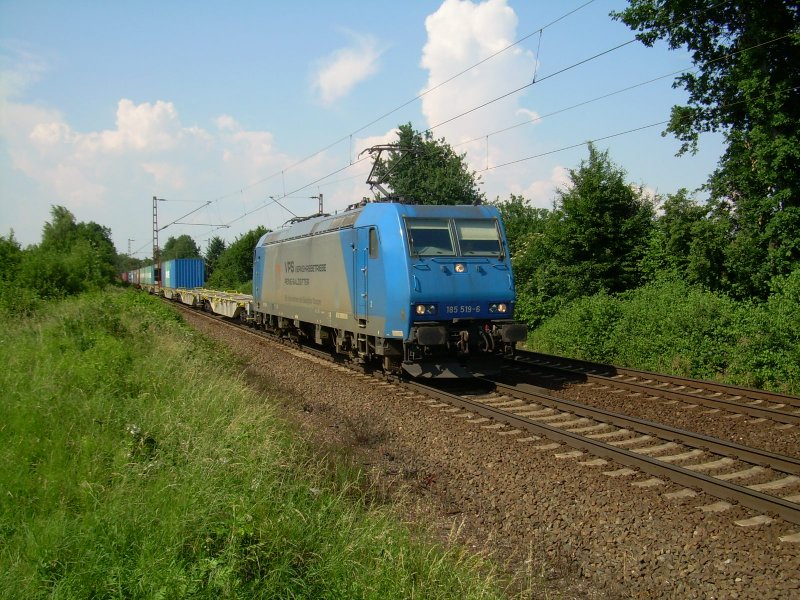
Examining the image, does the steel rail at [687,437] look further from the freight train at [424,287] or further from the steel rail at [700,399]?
the steel rail at [700,399]

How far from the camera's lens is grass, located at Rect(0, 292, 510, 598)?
3525 mm

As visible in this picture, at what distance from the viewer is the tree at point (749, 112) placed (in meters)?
14.6

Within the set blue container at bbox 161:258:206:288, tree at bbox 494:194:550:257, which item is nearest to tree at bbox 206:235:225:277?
blue container at bbox 161:258:206:288

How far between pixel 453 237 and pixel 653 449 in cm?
541

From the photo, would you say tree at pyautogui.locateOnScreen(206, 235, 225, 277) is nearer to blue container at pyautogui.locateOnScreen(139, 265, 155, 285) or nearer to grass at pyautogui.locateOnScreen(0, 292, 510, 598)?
blue container at pyautogui.locateOnScreen(139, 265, 155, 285)

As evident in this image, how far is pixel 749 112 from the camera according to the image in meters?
15.4

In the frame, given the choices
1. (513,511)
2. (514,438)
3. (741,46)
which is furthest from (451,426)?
(741,46)

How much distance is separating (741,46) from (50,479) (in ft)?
59.6

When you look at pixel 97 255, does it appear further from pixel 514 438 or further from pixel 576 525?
pixel 576 525

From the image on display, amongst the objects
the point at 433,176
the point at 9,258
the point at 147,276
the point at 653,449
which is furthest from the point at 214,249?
the point at 653,449

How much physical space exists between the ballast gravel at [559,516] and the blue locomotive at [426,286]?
217 cm

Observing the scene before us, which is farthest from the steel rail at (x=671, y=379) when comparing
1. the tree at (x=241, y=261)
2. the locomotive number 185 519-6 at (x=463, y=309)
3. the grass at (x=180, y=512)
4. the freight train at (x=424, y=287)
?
the tree at (x=241, y=261)

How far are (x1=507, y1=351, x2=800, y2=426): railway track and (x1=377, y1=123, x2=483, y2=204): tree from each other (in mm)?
24622

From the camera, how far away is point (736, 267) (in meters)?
15.2
